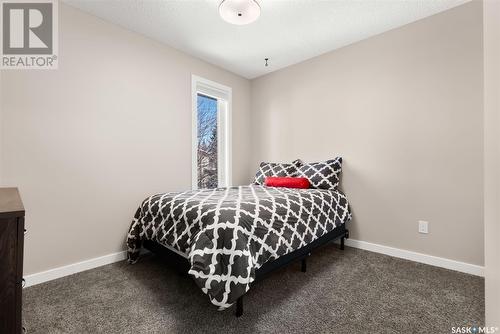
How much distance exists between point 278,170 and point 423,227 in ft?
5.47

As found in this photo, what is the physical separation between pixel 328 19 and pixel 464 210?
2.20 m

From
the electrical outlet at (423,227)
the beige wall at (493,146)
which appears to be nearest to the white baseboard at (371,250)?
the electrical outlet at (423,227)

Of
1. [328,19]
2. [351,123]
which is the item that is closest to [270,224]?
[351,123]

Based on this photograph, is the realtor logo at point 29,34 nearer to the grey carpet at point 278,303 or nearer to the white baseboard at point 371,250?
the white baseboard at point 371,250

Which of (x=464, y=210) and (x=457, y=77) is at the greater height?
(x=457, y=77)

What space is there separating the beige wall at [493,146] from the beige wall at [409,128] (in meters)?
1.36

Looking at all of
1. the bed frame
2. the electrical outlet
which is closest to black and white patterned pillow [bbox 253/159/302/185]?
the bed frame

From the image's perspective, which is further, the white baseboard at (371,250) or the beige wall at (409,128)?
the beige wall at (409,128)

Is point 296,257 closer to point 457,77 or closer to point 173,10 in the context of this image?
point 457,77

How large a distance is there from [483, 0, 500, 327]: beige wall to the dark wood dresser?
1691 millimetres

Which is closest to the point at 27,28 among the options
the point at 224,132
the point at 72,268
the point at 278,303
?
the point at 72,268

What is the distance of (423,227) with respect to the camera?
231 centimetres

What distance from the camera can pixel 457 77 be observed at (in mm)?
2139

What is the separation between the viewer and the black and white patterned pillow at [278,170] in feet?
10.1
